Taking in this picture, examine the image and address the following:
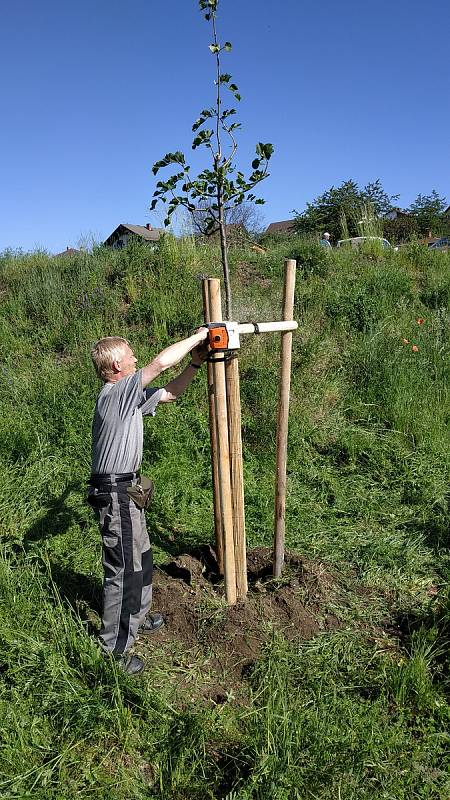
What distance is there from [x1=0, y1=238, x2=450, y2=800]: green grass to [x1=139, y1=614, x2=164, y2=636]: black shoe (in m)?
0.30

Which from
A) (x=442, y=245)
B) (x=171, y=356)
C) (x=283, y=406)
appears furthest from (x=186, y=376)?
(x=442, y=245)

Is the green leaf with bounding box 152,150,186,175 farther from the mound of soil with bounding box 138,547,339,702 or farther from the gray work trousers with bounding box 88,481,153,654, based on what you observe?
the mound of soil with bounding box 138,547,339,702

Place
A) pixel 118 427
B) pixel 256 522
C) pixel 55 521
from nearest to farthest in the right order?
pixel 118 427 → pixel 55 521 → pixel 256 522

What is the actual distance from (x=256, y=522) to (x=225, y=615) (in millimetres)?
1378

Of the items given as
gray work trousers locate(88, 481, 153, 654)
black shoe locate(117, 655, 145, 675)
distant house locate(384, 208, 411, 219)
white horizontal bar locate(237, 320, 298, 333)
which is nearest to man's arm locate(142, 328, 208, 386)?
white horizontal bar locate(237, 320, 298, 333)

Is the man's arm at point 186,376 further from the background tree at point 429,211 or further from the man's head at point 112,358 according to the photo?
the background tree at point 429,211

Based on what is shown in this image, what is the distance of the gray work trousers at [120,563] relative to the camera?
110 inches

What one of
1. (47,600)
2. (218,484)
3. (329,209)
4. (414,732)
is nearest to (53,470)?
(47,600)

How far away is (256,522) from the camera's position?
4.47 m

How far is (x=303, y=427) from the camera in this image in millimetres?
5734

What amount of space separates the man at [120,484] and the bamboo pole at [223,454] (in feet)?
0.57

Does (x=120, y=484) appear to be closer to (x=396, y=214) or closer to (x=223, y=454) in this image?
(x=223, y=454)

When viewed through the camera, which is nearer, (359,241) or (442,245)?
(359,241)

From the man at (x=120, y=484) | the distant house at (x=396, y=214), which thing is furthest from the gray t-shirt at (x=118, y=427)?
the distant house at (x=396, y=214)
